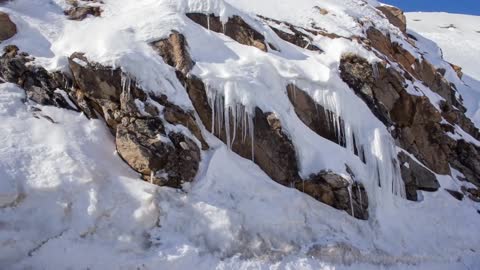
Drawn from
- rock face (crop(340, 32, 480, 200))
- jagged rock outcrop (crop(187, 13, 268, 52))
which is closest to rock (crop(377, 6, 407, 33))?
rock face (crop(340, 32, 480, 200))

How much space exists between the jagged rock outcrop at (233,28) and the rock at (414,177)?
13.9ft

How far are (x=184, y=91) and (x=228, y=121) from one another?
1.02m

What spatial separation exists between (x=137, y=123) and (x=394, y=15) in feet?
47.1

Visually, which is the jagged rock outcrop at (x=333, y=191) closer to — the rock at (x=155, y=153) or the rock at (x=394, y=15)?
the rock at (x=155, y=153)

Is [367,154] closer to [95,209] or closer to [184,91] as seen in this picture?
[184,91]

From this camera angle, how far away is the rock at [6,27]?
9.78 meters

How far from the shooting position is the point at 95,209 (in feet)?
22.7

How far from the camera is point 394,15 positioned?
63.4 feet

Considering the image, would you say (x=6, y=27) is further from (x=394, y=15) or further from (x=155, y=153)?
(x=394, y=15)

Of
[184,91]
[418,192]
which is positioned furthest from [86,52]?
[418,192]

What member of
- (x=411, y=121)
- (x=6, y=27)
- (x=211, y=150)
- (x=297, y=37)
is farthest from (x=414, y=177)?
(x=6, y=27)

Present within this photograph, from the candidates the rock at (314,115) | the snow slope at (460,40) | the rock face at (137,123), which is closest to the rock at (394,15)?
the snow slope at (460,40)

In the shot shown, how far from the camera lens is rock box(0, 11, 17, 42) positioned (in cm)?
978

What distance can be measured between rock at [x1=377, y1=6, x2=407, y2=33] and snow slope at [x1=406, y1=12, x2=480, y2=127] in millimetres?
2719
